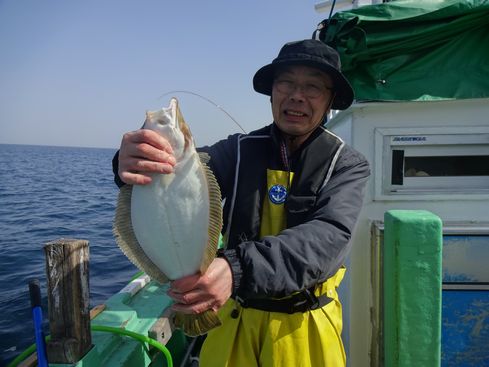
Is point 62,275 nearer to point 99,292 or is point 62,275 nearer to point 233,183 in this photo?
point 233,183

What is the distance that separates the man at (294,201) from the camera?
224cm

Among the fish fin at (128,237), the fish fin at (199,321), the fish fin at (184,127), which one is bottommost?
the fish fin at (199,321)

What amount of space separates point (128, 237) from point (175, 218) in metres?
0.28

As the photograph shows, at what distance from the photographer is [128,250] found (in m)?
1.82

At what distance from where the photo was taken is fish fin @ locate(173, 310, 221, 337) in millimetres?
1726

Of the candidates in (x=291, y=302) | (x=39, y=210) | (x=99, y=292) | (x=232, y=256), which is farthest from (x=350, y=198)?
(x=39, y=210)

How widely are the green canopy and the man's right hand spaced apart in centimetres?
219

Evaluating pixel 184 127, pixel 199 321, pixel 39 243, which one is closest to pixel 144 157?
pixel 184 127

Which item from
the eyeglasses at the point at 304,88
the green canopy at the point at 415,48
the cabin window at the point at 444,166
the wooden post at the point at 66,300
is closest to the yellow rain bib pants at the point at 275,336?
the eyeglasses at the point at 304,88

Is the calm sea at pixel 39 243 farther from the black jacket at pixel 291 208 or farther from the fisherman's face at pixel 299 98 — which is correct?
the fisherman's face at pixel 299 98

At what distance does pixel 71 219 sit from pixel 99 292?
9006 mm

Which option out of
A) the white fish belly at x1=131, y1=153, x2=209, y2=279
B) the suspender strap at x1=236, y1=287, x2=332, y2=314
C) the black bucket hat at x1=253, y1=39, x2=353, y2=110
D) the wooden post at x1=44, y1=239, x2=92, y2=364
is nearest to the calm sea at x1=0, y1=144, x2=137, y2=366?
the wooden post at x1=44, y1=239, x2=92, y2=364

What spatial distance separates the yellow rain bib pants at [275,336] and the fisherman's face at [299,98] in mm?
352

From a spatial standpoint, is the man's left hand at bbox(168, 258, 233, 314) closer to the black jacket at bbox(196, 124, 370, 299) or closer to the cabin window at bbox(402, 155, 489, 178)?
the black jacket at bbox(196, 124, 370, 299)
